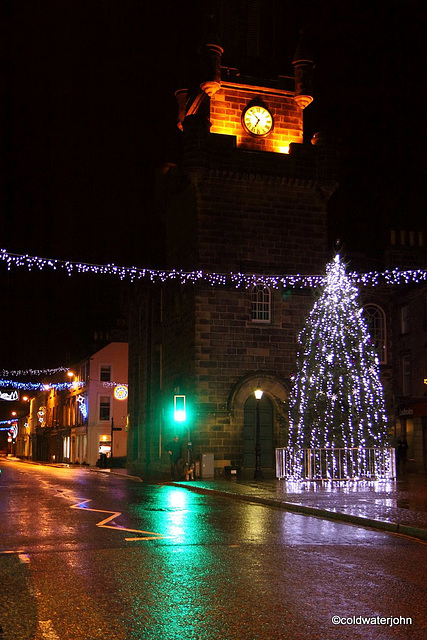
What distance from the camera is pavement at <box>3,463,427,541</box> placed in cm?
1381

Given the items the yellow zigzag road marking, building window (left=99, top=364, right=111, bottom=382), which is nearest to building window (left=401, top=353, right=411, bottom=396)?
the yellow zigzag road marking

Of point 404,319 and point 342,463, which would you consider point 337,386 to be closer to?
point 342,463

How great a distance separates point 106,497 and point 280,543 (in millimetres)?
9665

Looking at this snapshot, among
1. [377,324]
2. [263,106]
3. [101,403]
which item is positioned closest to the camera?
[263,106]

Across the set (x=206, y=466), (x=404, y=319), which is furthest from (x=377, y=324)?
(x=206, y=466)

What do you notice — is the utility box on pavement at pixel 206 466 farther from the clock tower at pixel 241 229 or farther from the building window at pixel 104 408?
the building window at pixel 104 408

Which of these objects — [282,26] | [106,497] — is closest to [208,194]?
[282,26]

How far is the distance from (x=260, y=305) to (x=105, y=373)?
26.8 metres

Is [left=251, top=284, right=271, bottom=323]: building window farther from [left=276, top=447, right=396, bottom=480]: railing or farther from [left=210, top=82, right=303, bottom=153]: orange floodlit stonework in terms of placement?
[left=276, top=447, right=396, bottom=480]: railing

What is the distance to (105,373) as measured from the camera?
2237 inches

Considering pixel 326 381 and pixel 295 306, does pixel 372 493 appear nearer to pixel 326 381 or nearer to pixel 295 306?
pixel 326 381

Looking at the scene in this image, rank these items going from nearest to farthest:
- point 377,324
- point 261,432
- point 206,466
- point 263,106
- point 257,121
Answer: point 206,466
point 261,432
point 257,121
point 263,106
point 377,324

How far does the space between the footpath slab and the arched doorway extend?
597cm

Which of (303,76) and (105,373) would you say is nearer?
(303,76)
